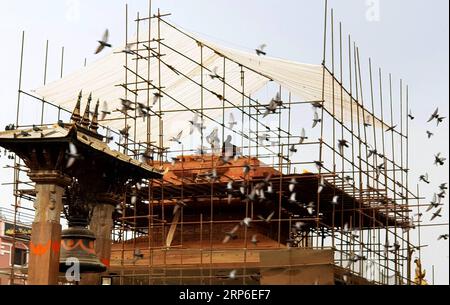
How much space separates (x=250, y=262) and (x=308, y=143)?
14.7ft

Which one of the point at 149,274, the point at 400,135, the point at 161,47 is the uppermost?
the point at 161,47

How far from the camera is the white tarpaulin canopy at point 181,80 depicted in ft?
119

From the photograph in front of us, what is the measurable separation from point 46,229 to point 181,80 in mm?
19113

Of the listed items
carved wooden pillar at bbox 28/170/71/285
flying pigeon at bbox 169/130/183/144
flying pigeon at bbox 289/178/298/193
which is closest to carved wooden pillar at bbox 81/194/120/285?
carved wooden pillar at bbox 28/170/71/285

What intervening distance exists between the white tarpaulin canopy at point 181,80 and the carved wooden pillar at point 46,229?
33.2 ft

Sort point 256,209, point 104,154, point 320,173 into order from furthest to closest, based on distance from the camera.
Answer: point 256,209 → point 320,173 → point 104,154

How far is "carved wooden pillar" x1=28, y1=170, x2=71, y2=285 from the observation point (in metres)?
25.5

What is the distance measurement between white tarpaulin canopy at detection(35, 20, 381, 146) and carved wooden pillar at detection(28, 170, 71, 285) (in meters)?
10.1

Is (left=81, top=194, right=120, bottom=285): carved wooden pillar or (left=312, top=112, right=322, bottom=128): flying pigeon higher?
(left=312, top=112, right=322, bottom=128): flying pigeon

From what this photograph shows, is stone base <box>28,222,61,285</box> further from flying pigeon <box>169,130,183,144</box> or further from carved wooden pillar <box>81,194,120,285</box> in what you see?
flying pigeon <box>169,130,183,144</box>

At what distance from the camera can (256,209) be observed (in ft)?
125
